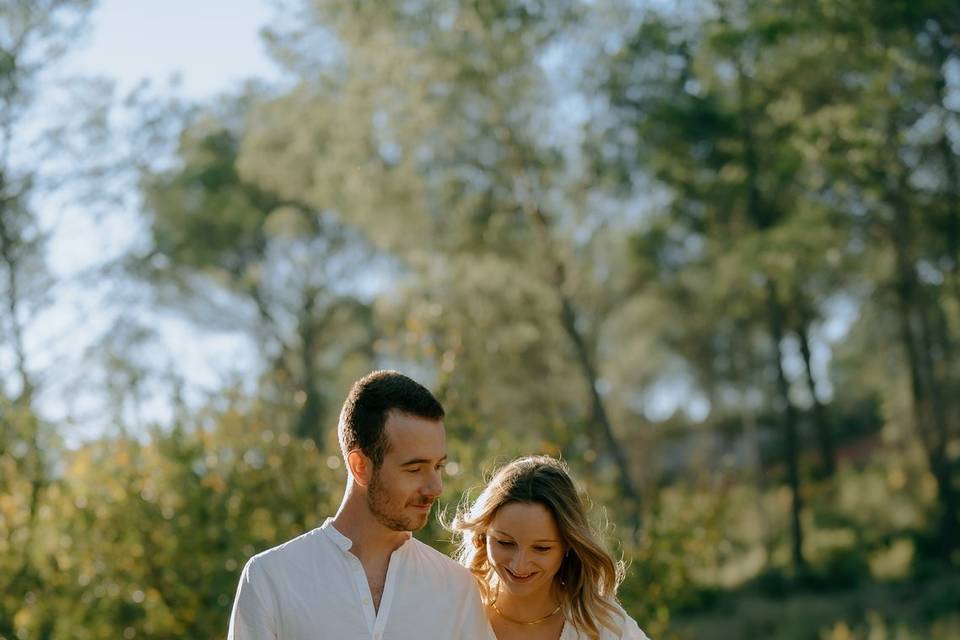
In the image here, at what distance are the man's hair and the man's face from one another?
0.06 feet

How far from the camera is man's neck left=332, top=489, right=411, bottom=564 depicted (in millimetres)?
3232

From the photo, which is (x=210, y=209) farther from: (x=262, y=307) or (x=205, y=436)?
(x=205, y=436)

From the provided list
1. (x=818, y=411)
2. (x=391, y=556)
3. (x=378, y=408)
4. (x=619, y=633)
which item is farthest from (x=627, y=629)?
(x=818, y=411)

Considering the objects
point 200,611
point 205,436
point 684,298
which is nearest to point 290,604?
point 200,611

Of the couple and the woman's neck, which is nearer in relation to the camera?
the couple

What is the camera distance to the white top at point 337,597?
3061 mm

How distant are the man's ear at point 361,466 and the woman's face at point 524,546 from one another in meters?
0.56

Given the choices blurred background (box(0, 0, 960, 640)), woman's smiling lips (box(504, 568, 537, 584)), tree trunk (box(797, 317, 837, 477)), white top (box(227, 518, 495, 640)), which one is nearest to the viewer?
white top (box(227, 518, 495, 640))

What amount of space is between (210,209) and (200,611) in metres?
17.9

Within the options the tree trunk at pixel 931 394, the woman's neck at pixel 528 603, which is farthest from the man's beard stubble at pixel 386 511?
the tree trunk at pixel 931 394

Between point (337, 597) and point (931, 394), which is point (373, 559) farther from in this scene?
point (931, 394)

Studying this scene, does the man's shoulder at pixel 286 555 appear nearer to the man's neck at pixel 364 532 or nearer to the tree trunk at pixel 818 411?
the man's neck at pixel 364 532

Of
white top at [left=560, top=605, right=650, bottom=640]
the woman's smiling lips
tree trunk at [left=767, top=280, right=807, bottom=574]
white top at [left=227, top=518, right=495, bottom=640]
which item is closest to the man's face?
white top at [left=227, top=518, right=495, bottom=640]

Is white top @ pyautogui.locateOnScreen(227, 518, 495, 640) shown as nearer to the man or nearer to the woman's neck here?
the man
